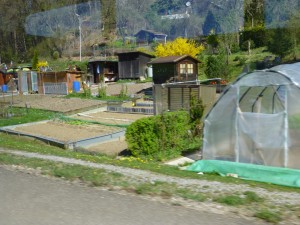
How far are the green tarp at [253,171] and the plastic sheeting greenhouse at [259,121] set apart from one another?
706 mm

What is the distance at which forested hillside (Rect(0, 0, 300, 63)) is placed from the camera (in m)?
43.5

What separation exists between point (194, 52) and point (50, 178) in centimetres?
4236

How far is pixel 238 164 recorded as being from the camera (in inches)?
429

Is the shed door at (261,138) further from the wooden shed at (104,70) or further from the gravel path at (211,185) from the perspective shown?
the wooden shed at (104,70)

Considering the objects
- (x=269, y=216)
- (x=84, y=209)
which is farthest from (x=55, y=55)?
(x=269, y=216)

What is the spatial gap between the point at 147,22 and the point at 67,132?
46.9 metres

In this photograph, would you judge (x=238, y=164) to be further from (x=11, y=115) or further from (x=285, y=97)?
(x=11, y=115)

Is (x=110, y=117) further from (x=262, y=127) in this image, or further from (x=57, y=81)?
(x=57, y=81)

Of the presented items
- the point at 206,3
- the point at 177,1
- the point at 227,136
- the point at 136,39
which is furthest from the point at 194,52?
the point at 227,136

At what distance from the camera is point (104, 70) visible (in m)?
54.9

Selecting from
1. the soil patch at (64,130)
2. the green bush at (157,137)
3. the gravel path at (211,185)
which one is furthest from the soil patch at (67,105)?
the gravel path at (211,185)

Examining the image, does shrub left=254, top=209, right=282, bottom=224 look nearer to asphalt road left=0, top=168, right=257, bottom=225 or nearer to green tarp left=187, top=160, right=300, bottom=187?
asphalt road left=0, top=168, right=257, bottom=225

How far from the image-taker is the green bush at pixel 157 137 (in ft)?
47.7

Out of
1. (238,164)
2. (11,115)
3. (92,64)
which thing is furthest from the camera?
(92,64)
